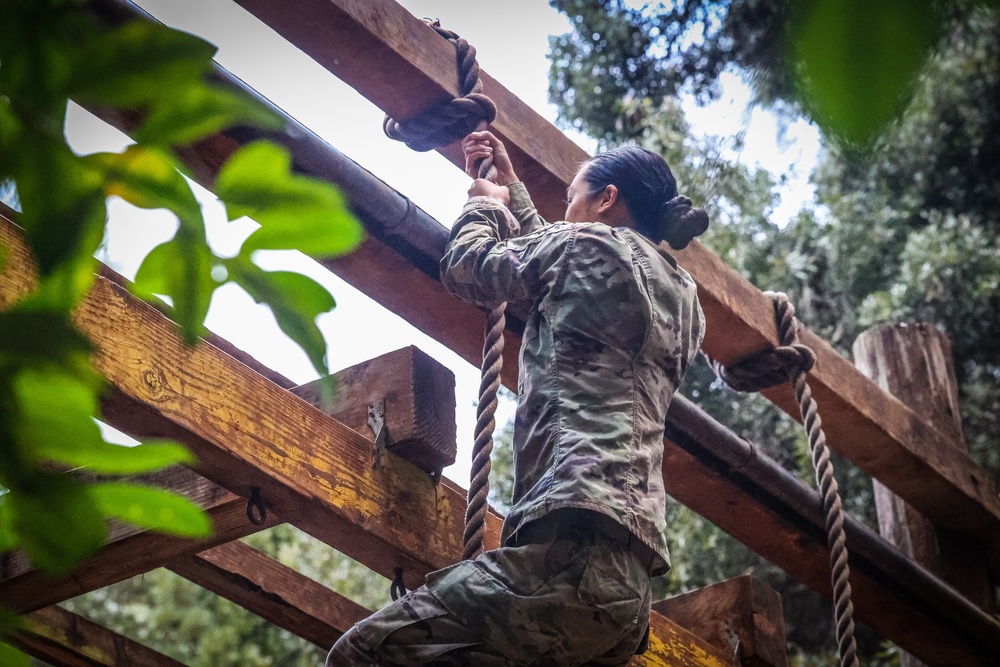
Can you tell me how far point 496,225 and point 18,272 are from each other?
99 cm

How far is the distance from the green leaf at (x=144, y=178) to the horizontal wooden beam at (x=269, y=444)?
1169mm

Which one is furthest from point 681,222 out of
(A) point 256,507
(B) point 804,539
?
(B) point 804,539

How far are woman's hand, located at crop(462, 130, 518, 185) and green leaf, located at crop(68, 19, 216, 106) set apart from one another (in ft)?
6.56

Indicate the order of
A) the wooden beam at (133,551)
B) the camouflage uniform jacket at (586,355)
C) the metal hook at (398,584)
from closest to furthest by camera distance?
the camouflage uniform jacket at (586,355) < the wooden beam at (133,551) < the metal hook at (398,584)

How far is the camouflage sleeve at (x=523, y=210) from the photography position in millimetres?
2545

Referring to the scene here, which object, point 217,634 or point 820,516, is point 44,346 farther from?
point 217,634

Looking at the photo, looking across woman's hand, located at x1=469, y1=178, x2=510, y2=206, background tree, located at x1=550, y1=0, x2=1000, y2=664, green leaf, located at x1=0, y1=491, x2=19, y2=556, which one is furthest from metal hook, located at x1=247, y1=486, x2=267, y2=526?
background tree, located at x1=550, y1=0, x2=1000, y2=664

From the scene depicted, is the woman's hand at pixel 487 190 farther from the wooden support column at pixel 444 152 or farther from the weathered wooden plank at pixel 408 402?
the weathered wooden plank at pixel 408 402

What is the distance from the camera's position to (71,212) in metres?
0.54

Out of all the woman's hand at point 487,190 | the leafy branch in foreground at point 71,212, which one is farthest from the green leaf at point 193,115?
the woman's hand at point 487,190

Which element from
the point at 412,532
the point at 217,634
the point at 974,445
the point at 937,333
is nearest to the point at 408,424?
the point at 412,532

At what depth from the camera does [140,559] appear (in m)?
2.23

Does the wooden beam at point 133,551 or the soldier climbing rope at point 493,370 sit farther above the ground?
the soldier climbing rope at point 493,370

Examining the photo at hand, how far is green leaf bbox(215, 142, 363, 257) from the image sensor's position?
A: 0.61 meters
